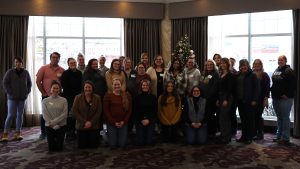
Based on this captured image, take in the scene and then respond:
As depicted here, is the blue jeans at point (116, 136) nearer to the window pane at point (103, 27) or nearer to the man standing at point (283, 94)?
the man standing at point (283, 94)

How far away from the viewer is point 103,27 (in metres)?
8.54

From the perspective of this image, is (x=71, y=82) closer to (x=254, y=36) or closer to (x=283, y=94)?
(x=283, y=94)

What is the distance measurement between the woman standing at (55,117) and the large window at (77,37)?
9.75 ft

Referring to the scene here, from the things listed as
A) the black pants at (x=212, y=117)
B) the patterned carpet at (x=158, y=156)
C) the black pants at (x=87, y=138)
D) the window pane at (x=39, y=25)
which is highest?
the window pane at (x=39, y=25)

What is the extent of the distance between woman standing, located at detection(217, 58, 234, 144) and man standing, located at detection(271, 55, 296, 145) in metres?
0.80

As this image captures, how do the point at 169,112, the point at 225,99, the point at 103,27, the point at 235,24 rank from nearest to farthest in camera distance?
the point at 225,99, the point at 169,112, the point at 235,24, the point at 103,27

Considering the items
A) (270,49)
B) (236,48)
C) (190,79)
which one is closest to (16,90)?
(190,79)

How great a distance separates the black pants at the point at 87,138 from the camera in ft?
18.1

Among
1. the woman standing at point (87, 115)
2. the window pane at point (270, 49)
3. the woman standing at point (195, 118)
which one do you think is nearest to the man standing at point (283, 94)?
the woman standing at point (195, 118)

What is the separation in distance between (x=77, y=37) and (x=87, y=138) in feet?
11.8

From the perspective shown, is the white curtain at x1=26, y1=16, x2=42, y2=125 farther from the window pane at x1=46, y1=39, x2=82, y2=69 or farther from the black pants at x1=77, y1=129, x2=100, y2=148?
the black pants at x1=77, y1=129, x2=100, y2=148

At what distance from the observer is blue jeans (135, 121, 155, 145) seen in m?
5.74

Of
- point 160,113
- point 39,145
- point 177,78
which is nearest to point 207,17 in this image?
point 177,78

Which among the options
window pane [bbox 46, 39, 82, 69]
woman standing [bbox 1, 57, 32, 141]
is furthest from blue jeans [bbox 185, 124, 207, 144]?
window pane [bbox 46, 39, 82, 69]
